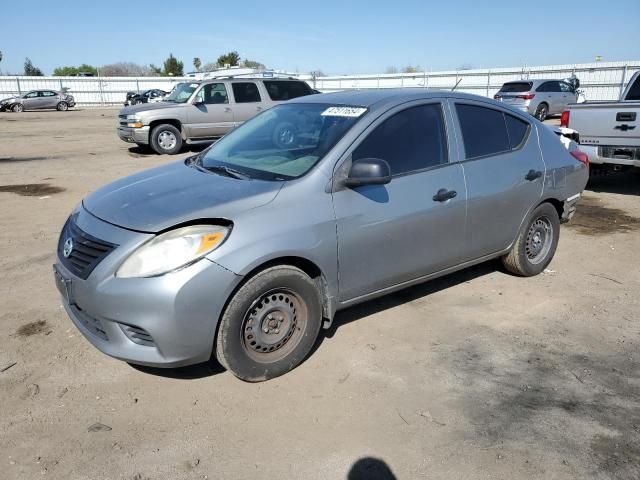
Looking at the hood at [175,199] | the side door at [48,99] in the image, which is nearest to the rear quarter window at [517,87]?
the hood at [175,199]

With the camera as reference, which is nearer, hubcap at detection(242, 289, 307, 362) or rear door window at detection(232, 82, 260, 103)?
hubcap at detection(242, 289, 307, 362)

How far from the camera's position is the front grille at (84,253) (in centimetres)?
306

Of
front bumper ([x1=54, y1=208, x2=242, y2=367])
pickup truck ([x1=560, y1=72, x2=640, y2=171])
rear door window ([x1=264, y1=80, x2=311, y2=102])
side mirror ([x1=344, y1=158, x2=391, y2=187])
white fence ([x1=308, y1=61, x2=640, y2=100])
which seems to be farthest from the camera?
white fence ([x1=308, y1=61, x2=640, y2=100])

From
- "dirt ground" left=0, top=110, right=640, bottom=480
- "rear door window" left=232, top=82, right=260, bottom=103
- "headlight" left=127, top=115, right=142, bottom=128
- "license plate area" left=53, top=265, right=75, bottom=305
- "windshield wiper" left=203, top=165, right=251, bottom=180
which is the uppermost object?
"rear door window" left=232, top=82, right=260, bottom=103

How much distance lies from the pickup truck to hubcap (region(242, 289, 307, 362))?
6675 mm

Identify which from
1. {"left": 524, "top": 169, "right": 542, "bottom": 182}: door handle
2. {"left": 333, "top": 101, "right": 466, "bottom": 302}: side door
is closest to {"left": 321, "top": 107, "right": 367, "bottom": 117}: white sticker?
{"left": 333, "top": 101, "right": 466, "bottom": 302}: side door

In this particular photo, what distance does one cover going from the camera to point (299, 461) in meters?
2.71

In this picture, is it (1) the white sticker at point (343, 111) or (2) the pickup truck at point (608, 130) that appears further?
(2) the pickup truck at point (608, 130)

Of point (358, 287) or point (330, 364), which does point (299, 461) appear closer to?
point (330, 364)

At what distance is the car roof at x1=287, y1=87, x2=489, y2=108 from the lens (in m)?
3.98

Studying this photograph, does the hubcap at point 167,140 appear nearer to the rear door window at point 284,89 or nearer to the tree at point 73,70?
the rear door window at point 284,89

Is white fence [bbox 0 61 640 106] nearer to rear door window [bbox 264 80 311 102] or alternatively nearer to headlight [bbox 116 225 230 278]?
rear door window [bbox 264 80 311 102]

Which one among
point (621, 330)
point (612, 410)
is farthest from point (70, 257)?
A: point (621, 330)

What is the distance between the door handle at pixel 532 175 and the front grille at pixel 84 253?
3465 mm
